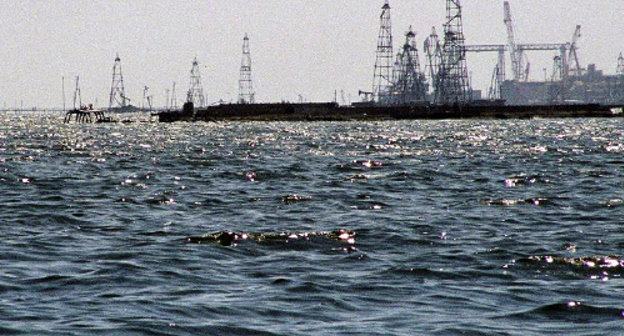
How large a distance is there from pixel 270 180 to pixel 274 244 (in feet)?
72.8

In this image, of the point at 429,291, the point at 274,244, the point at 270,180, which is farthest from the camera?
the point at 270,180

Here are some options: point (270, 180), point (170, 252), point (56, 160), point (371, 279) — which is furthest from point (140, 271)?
point (56, 160)

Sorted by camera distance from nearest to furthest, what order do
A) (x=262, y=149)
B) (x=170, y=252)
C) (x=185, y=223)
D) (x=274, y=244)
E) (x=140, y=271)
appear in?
(x=140, y=271)
(x=170, y=252)
(x=274, y=244)
(x=185, y=223)
(x=262, y=149)

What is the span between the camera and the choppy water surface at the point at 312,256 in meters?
15.4

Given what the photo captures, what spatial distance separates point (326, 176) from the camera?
48750 millimetres

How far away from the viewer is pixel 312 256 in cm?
2188

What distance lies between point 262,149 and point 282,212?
50634mm

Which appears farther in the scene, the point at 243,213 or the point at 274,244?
the point at 243,213

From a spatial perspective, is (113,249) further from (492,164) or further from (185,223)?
(492,164)

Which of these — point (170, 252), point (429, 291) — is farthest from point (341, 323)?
point (170, 252)

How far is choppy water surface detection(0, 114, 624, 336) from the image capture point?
50.5 feet

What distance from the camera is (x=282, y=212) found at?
3108cm

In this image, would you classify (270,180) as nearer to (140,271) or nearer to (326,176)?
(326,176)

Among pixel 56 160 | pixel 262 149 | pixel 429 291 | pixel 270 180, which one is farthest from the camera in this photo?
pixel 262 149
